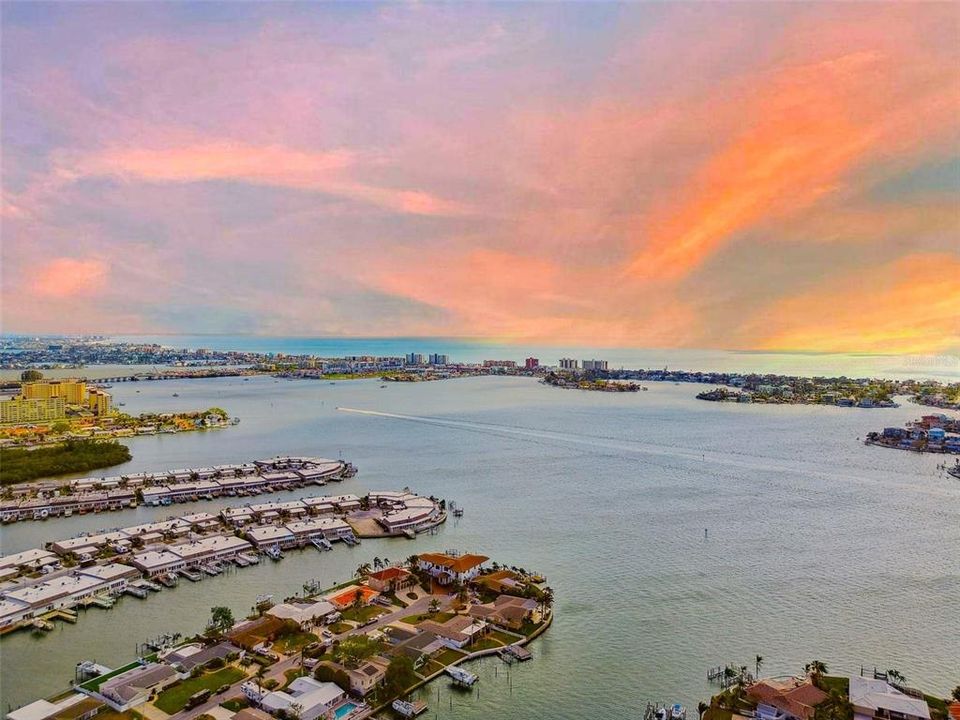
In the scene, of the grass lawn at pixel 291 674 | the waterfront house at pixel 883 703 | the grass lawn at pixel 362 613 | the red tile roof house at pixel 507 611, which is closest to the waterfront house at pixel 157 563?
the grass lawn at pixel 362 613

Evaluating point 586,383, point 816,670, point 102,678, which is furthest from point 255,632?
point 586,383

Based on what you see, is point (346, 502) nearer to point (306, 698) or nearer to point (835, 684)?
point (306, 698)

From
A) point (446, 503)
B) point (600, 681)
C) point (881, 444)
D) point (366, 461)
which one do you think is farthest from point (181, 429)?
point (881, 444)

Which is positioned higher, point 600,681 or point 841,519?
point 841,519

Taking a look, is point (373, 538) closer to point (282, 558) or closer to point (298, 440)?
point (282, 558)

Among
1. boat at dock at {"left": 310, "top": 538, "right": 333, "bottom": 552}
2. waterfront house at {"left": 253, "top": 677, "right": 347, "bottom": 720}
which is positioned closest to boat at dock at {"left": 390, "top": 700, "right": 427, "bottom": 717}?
waterfront house at {"left": 253, "top": 677, "right": 347, "bottom": 720}

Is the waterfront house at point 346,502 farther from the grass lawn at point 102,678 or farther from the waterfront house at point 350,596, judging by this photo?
the grass lawn at point 102,678
